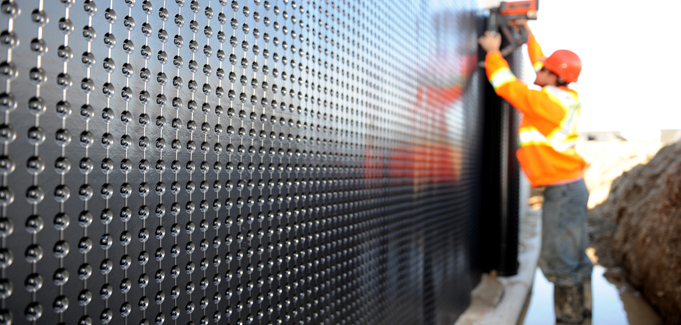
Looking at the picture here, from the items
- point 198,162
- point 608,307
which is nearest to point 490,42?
point 608,307

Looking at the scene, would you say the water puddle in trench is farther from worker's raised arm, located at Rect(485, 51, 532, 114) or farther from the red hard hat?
the red hard hat

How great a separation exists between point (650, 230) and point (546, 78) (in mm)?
1527

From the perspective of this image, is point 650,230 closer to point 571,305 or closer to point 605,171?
point 571,305

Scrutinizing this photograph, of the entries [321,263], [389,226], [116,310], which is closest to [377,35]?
[389,226]

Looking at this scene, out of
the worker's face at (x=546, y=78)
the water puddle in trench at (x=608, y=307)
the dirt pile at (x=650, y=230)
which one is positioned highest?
the worker's face at (x=546, y=78)

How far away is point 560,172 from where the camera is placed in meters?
3.11

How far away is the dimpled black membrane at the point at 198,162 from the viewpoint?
0.64 meters

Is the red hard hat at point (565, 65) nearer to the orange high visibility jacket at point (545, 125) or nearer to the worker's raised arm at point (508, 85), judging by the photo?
the orange high visibility jacket at point (545, 125)

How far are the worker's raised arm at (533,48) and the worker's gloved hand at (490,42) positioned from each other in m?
0.31

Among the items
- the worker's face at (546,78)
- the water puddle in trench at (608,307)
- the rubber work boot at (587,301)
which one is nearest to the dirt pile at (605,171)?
the water puddle in trench at (608,307)

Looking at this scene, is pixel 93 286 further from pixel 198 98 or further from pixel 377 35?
pixel 377 35

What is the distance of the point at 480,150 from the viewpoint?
387 centimetres

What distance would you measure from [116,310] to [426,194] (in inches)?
73.6

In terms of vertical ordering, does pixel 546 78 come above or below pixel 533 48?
below
